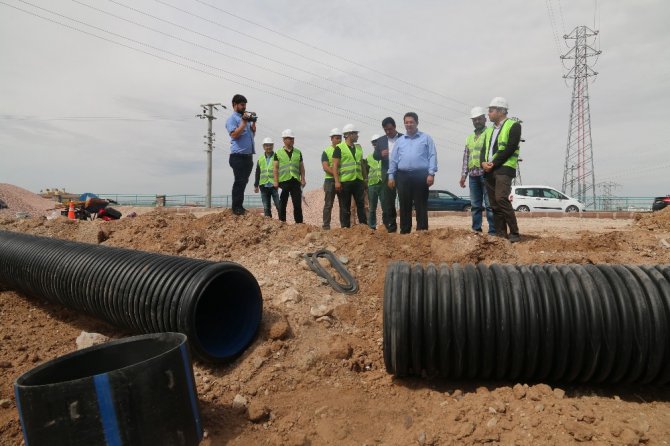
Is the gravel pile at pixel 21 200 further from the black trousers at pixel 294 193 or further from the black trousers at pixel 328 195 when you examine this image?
the black trousers at pixel 328 195

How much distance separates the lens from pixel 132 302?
3.50 m

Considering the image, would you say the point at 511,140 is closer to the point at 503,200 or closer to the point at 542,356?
the point at 503,200

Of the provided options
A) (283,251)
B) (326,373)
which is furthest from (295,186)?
(326,373)

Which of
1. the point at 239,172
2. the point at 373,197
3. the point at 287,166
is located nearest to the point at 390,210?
the point at 373,197

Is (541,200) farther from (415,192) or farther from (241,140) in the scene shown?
(241,140)

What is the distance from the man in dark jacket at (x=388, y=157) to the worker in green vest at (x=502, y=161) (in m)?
1.47

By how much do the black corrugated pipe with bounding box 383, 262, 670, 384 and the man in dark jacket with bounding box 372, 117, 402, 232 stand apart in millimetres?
4083

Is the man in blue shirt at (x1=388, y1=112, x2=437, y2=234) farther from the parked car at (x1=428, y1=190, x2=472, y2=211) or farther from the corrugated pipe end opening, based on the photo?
the parked car at (x1=428, y1=190, x2=472, y2=211)

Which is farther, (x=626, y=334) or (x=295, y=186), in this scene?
(x=295, y=186)

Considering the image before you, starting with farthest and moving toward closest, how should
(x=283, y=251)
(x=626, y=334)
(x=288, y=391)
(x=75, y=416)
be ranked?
(x=283, y=251), (x=288, y=391), (x=626, y=334), (x=75, y=416)

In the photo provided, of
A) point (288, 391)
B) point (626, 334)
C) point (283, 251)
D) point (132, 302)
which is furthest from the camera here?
point (283, 251)

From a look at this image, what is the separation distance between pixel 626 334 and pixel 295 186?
540 centimetres

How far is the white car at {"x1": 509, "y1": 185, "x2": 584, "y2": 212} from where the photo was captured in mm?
19280

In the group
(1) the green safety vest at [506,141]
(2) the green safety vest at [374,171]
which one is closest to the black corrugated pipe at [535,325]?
(1) the green safety vest at [506,141]
